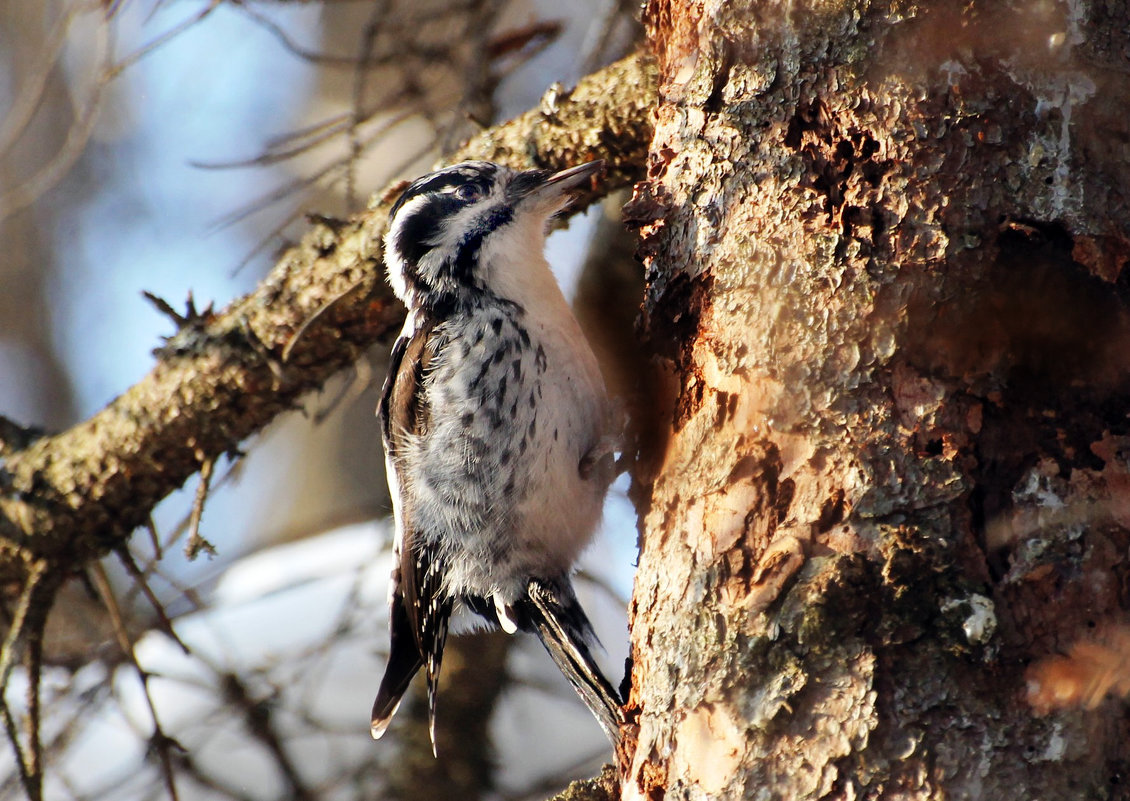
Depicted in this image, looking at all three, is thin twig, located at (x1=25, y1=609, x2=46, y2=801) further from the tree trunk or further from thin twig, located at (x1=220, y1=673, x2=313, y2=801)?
the tree trunk

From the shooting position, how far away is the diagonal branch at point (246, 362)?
Result: 3.22 metres

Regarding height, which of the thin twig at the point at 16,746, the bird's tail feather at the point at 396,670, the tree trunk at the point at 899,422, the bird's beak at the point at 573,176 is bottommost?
the tree trunk at the point at 899,422

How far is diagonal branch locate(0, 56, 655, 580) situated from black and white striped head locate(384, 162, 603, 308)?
0.23 ft

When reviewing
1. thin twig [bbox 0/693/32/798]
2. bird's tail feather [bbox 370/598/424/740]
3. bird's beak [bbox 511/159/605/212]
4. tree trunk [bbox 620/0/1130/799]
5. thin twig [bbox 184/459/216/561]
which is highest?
bird's beak [bbox 511/159/605/212]

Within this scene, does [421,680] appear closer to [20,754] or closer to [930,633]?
[20,754]

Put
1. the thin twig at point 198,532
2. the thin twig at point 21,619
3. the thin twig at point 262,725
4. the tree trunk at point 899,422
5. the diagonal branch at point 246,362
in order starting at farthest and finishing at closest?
the thin twig at point 262,725 < the thin twig at point 21,619 < the diagonal branch at point 246,362 < the thin twig at point 198,532 < the tree trunk at point 899,422

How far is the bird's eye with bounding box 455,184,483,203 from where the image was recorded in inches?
133

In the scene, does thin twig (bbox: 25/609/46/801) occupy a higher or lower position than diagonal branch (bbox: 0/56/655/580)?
lower

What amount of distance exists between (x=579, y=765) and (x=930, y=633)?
3219 mm

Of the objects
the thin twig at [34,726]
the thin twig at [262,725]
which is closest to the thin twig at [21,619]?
the thin twig at [34,726]

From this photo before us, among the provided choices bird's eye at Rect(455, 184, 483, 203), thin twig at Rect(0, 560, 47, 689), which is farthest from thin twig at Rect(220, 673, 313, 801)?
bird's eye at Rect(455, 184, 483, 203)

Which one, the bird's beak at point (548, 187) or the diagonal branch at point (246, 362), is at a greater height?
the diagonal branch at point (246, 362)

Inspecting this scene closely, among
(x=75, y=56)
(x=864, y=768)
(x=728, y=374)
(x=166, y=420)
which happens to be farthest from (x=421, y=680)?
(x=75, y=56)

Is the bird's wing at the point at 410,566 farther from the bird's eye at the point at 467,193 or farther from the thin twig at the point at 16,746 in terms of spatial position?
the thin twig at the point at 16,746
